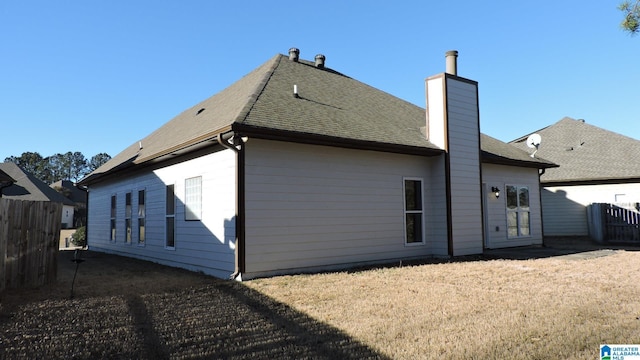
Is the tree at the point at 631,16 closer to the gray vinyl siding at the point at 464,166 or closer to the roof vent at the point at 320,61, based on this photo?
the gray vinyl siding at the point at 464,166

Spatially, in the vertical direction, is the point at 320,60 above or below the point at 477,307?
above

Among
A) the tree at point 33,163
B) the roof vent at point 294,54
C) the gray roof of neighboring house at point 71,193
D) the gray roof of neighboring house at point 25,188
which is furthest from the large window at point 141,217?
the tree at point 33,163

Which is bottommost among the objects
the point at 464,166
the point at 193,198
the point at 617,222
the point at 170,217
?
the point at 617,222

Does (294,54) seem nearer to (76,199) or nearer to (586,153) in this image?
(586,153)

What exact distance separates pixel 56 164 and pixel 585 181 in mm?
96325

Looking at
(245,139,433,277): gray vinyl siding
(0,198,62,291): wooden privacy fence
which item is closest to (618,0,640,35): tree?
(245,139,433,277): gray vinyl siding

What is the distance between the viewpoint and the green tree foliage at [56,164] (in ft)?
267

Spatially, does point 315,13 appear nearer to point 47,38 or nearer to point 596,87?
point 47,38

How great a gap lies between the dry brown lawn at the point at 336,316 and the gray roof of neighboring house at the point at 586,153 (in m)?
11.1

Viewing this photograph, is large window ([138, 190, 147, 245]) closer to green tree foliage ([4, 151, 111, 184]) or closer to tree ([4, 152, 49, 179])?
green tree foliage ([4, 151, 111, 184])

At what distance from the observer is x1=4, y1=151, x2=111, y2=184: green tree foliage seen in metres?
81.4

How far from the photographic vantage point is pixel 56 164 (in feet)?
288

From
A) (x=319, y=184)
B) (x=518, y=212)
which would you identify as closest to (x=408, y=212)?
(x=319, y=184)

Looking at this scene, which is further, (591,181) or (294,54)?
(591,181)
